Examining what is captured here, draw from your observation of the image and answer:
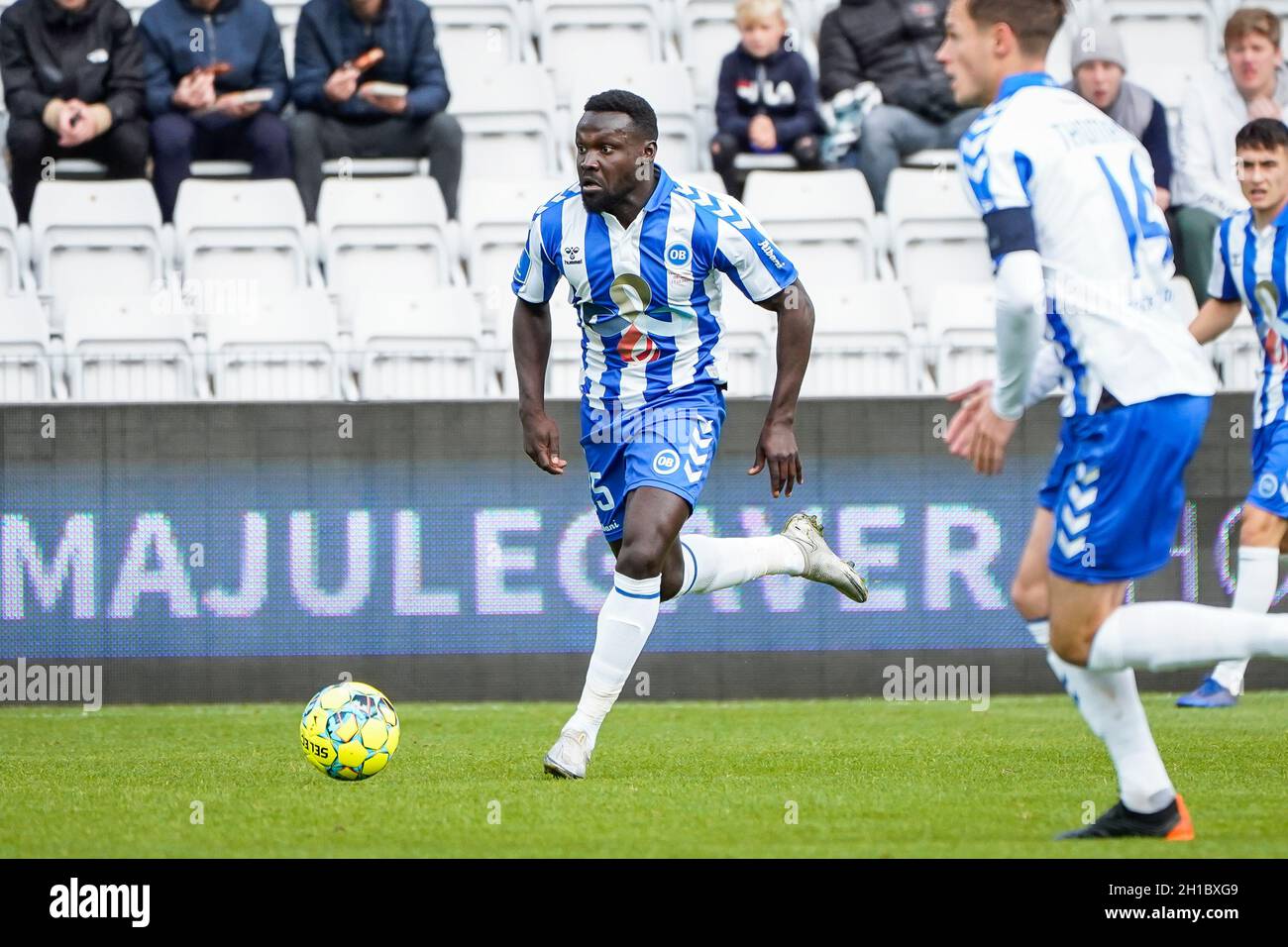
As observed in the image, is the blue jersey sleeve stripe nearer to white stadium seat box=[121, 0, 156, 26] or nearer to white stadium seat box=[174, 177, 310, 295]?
white stadium seat box=[174, 177, 310, 295]

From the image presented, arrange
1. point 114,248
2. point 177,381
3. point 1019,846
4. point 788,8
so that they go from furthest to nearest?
point 788,8 → point 114,248 → point 177,381 → point 1019,846

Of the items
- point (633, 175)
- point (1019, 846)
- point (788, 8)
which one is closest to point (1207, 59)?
point (788, 8)

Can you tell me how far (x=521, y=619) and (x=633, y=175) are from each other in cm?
369

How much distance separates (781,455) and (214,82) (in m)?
6.96

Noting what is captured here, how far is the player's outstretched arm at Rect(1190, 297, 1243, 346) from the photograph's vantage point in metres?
7.96

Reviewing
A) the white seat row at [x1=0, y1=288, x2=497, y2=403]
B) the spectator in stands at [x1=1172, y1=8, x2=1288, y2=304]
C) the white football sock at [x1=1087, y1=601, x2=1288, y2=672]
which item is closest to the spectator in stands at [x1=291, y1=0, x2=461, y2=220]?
the white seat row at [x1=0, y1=288, x2=497, y2=403]

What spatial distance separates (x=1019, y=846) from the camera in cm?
501

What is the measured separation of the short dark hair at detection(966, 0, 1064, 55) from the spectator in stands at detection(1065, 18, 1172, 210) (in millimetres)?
7232

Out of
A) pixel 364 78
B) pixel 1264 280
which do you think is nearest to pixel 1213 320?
pixel 1264 280

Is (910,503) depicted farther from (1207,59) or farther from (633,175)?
(1207,59)

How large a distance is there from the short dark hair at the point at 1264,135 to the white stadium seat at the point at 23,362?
6258 mm

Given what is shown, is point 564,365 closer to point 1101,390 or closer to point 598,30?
point 598,30

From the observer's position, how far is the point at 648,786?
6496mm

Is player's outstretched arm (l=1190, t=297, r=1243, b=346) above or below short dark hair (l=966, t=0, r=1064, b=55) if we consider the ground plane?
below
